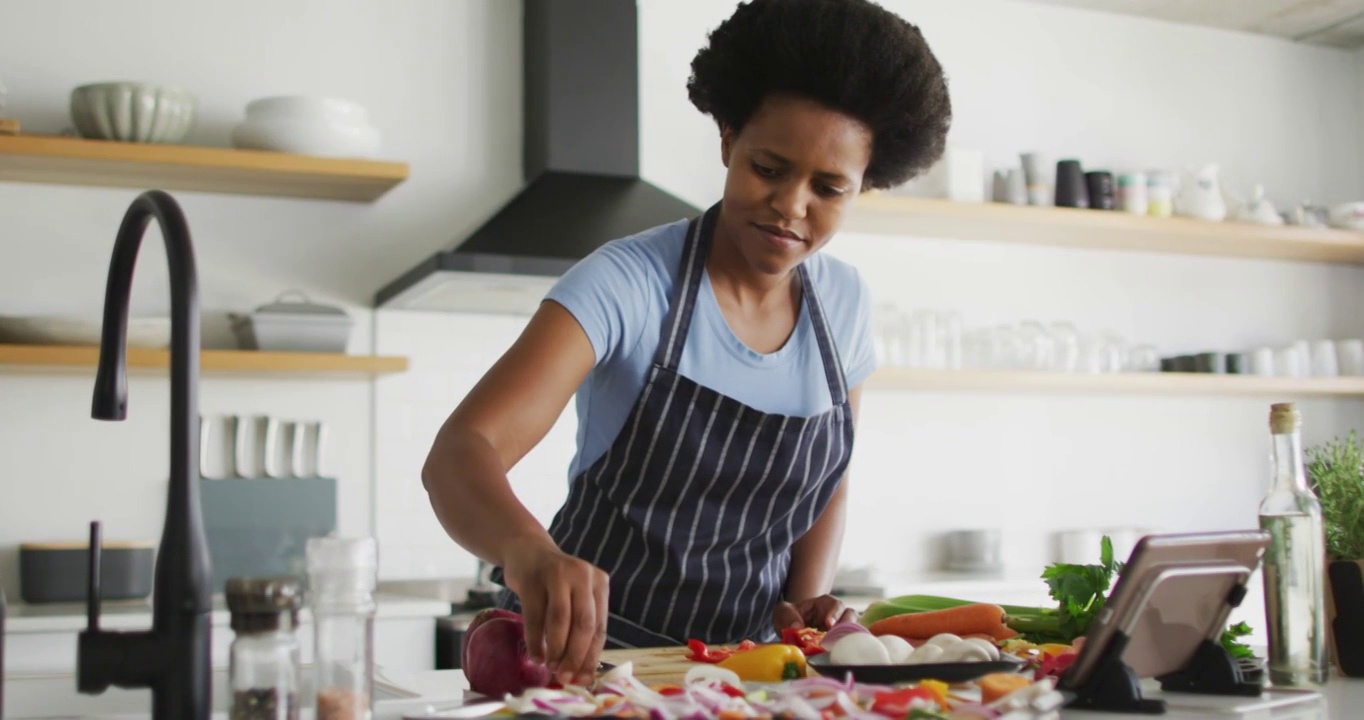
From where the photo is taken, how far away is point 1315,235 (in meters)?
4.80

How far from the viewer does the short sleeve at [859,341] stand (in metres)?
2.01

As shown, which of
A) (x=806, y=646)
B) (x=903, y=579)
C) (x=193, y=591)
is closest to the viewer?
(x=193, y=591)

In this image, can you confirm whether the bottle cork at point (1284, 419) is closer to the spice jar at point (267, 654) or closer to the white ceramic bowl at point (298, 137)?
the spice jar at point (267, 654)

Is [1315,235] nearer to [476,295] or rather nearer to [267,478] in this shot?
[476,295]

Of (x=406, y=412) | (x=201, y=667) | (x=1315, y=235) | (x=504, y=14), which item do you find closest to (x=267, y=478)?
(x=406, y=412)

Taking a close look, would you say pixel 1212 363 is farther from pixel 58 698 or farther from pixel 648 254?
pixel 58 698

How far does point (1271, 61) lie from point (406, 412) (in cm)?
354

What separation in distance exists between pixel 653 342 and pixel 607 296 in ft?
0.43

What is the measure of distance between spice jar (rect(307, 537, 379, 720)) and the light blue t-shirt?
0.65 metres

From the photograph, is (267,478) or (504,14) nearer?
(267,478)

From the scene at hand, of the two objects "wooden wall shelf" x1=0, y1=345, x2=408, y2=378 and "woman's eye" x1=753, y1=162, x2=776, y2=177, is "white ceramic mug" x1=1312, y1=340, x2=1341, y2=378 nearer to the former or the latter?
"wooden wall shelf" x1=0, y1=345, x2=408, y2=378

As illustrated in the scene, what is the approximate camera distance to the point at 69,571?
345 centimetres

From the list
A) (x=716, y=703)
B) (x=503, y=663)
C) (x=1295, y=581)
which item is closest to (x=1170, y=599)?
(x=1295, y=581)

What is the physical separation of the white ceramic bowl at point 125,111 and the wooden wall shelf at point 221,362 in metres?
0.56
